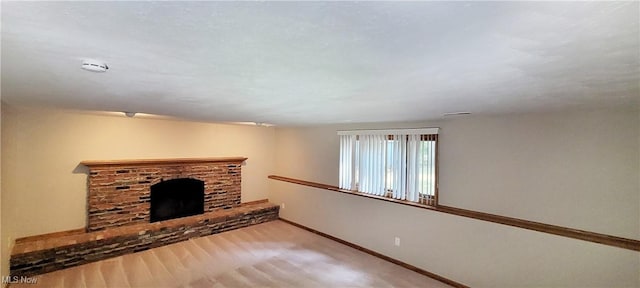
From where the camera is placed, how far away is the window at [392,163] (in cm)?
403

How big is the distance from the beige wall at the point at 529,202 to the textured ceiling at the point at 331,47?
3.65 feet

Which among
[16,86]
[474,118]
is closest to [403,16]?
[16,86]

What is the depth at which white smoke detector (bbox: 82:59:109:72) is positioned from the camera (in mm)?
1266

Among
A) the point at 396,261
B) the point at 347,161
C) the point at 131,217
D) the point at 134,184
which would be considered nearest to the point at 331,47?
the point at 396,261

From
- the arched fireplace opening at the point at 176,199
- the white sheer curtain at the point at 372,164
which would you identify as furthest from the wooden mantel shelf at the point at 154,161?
the white sheer curtain at the point at 372,164

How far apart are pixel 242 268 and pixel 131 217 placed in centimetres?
234

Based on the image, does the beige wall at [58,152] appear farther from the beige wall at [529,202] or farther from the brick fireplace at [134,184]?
the beige wall at [529,202]

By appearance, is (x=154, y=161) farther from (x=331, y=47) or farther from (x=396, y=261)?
(x=331, y=47)

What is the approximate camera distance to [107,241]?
4.20 metres

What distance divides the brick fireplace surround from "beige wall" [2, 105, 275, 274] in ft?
0.56

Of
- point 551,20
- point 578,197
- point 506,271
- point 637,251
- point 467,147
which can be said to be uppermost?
point 551,20

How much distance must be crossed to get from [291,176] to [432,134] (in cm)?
349

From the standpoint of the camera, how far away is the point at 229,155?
6.12m

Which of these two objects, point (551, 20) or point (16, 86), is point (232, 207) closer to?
point (16, 86)
